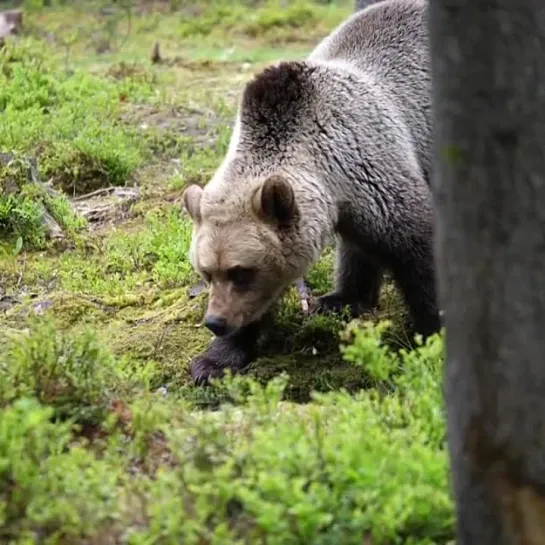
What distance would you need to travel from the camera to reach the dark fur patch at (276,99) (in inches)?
238

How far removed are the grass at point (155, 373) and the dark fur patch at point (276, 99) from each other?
1227mm

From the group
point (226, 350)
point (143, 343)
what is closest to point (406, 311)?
point (226, 350)

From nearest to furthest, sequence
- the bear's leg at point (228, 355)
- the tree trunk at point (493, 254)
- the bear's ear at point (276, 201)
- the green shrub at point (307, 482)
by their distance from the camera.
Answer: the tree trunk at point (493, 254) < the green shrub at point (307, 482) < the bear's ear at point (276, 201) < the bear's leg at point (228, 355)

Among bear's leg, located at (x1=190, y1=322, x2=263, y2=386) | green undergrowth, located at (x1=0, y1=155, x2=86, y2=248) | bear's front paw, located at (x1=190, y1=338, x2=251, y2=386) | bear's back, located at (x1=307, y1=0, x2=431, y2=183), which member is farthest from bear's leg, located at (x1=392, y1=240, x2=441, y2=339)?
green undergrowth, located at (x1=0, y1=155, x2=86, y2=248)

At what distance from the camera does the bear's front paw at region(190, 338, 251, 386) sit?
6.27 m

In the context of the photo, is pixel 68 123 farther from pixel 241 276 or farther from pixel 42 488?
pixel 42 488

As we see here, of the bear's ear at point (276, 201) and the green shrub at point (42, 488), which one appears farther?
the bear's ear at point (276, 201)

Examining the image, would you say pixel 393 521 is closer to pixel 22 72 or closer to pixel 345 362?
pixel 345 362

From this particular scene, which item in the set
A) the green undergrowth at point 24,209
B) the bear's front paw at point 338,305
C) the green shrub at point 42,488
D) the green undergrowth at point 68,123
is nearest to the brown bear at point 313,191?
the bear's front paw at point 338,305

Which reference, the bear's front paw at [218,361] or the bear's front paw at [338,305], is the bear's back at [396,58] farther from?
the bear's front paw at [218,361]

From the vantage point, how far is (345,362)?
20.6ft

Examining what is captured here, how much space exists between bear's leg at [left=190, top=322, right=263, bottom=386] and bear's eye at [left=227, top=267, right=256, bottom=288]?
0.54 meters

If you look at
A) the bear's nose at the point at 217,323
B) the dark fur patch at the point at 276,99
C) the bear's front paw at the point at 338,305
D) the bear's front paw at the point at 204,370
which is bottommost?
the bear's front paw at the point at 204,370

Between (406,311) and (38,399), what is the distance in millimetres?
2884
